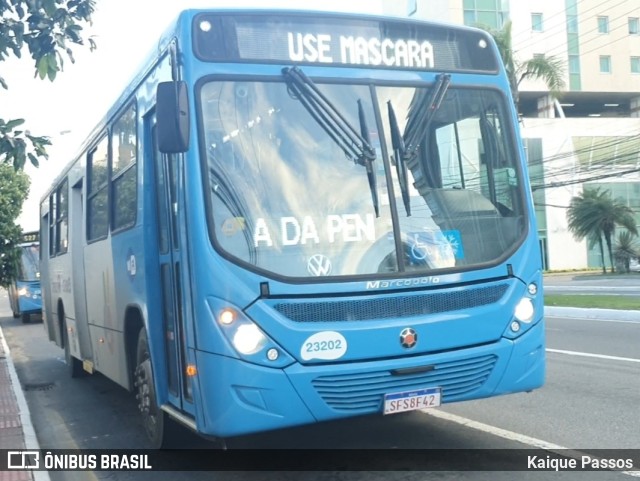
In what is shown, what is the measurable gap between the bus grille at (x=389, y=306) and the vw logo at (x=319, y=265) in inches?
8.0

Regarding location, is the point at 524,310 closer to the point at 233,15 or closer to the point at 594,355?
the point at 233,15

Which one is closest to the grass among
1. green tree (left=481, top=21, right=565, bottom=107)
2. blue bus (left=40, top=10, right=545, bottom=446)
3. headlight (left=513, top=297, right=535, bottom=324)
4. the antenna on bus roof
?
green tree (left=481, top=21, right=565, bottom=107)

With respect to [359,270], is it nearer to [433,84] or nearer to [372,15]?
[433,84]

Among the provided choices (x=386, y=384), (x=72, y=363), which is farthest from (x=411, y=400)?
(x=72, y=363)

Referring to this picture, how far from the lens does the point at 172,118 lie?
5238 millimetres

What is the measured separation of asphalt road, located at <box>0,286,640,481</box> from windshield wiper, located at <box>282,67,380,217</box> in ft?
7.56

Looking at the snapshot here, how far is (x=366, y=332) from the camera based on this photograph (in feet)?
17.3

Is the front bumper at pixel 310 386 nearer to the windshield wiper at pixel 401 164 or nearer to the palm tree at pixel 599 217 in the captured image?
the windshield wiper at pixel 401 164

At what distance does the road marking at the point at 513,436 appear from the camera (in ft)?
19.9

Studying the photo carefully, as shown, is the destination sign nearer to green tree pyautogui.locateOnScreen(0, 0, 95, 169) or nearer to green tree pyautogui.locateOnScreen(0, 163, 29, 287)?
green tree pyautogui.locateOnScreen(0, 0, 95, 169)

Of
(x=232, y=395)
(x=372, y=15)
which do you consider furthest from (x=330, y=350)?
Result: (x=372, y=15)

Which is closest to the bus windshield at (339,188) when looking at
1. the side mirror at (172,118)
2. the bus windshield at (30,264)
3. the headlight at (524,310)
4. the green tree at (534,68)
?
the side mirror at (172,118)

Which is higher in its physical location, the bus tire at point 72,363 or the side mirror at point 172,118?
the side mirror at point 172,118

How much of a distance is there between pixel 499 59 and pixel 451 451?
10.6ft
